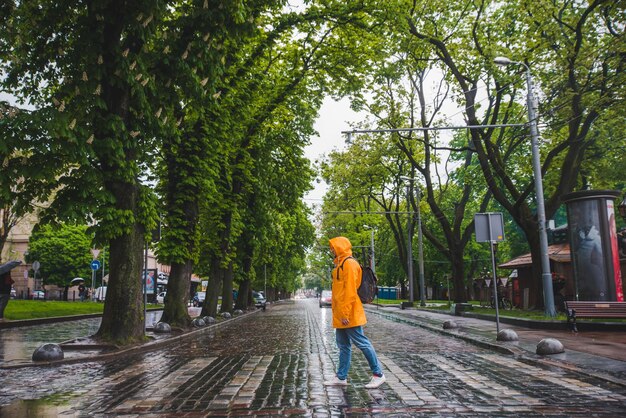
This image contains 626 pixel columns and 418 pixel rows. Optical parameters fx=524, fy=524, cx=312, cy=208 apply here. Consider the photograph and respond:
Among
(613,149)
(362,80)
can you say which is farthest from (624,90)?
(362,80)

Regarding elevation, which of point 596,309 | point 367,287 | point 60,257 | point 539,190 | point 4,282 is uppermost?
point 60,257

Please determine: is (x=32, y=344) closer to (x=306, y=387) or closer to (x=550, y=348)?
(x=306, y=387)

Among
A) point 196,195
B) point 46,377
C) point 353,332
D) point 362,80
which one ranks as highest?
point 362,80

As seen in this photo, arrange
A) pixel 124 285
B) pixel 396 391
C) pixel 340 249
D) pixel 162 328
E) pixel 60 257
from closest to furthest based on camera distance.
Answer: pixel 396 391, pixel 340 249, pixel 124 285, pixel 162 328, pixel 60 257

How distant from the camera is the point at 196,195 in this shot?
56.1ft

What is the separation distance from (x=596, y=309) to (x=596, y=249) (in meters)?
3.36

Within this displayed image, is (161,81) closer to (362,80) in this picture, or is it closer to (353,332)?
(353,332)

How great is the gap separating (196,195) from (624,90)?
13.9 meters

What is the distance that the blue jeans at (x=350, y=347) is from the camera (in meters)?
6.77

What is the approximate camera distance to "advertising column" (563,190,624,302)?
16062 millimetres

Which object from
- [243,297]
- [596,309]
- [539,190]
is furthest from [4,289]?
[596,309]

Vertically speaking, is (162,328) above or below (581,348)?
above

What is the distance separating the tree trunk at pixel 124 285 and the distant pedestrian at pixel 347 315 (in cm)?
678

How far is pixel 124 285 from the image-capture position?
12.2 meters
